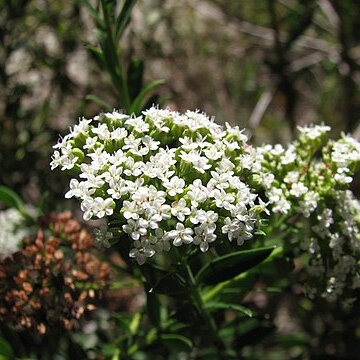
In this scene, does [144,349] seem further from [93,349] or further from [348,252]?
[348,252]

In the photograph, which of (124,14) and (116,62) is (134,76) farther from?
(124,14)

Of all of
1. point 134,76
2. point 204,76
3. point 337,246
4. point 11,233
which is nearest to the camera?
point 337,246

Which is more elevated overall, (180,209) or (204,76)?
(204,76)

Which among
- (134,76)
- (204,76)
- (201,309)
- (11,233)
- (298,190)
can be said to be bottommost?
(201,309)

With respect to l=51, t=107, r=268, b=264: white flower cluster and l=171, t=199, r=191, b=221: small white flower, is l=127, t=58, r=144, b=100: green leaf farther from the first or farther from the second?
l=171, t=199, r=191, b=221: small white flower

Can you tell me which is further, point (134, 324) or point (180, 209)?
point (134, 324)

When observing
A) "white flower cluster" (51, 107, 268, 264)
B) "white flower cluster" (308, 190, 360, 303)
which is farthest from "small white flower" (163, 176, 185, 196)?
"white flower cluster" (308, 190, 360, 303)

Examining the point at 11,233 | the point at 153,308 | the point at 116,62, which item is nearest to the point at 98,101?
the point at 116,62
